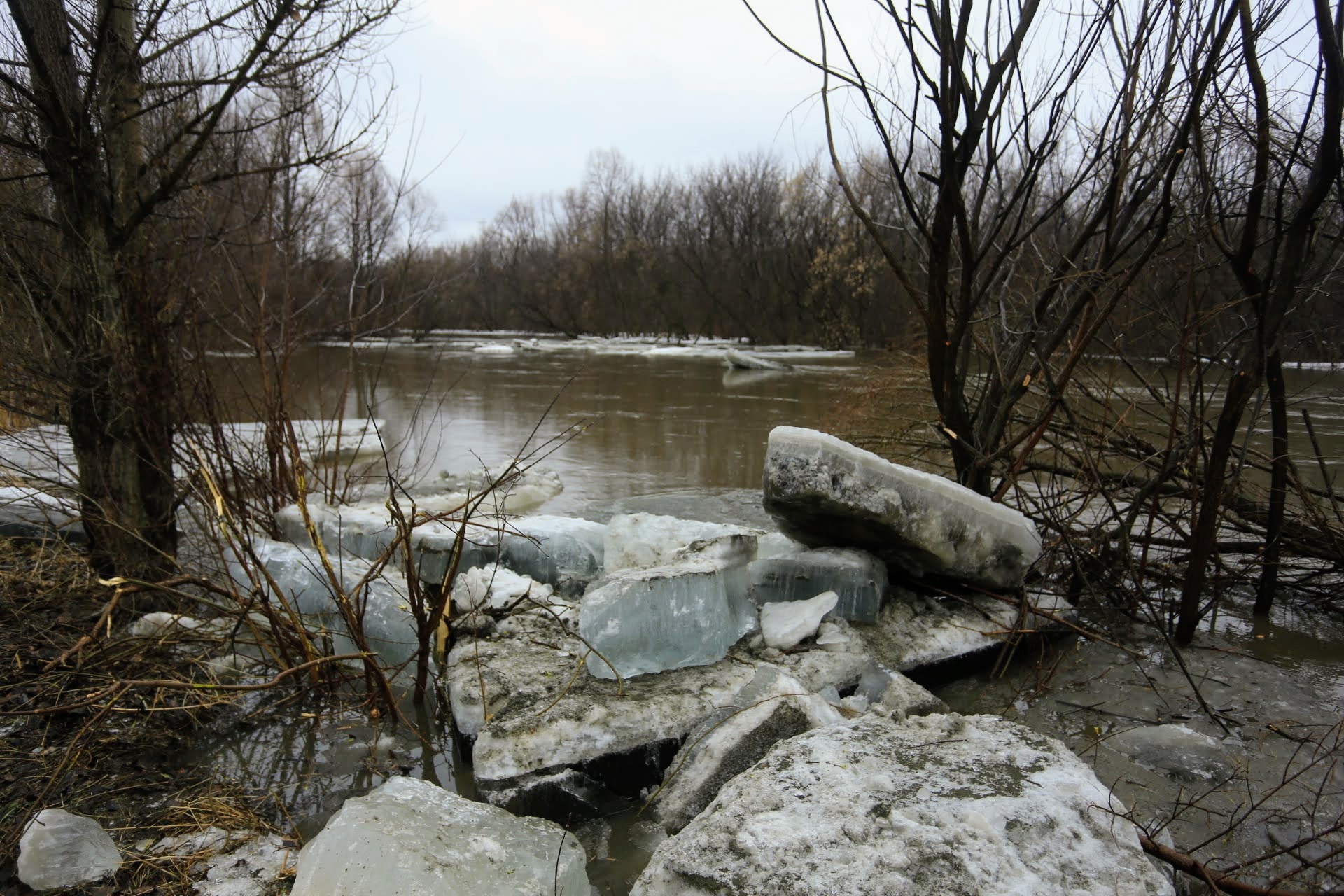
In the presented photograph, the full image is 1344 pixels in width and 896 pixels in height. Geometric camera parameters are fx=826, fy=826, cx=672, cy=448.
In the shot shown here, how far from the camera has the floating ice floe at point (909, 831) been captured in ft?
5.60

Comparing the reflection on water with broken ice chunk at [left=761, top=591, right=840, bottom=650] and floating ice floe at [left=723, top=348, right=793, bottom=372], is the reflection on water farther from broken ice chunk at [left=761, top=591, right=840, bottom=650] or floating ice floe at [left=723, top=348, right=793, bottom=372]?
broken ice chunk at [left=761, top=591, right=840, bottom=650]

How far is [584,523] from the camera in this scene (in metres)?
4.65

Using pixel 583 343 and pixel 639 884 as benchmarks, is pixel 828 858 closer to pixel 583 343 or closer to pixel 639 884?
pixel 639 884

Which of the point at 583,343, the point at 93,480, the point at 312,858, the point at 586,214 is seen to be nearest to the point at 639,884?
the point at 312,858

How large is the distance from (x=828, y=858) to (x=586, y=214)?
53884 millimetres

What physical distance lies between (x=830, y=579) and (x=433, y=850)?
209cm

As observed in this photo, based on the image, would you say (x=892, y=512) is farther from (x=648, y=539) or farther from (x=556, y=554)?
(x=556, y=554)

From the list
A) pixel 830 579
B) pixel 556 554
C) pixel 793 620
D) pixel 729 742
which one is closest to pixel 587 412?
pixel 556 554

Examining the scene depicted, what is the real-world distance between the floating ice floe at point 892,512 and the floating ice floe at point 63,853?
97.3 inches

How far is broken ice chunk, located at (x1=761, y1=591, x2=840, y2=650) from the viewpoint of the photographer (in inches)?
132

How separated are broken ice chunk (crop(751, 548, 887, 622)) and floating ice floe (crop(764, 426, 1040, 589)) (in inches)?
4.3

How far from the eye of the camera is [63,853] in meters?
2.11

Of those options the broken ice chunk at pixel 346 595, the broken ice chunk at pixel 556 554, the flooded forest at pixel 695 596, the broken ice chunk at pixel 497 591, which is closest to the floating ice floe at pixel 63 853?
the flooded forest at pixel 695 596

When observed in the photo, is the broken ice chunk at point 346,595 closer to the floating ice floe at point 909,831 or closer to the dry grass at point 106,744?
the dry grass at point 106,744
